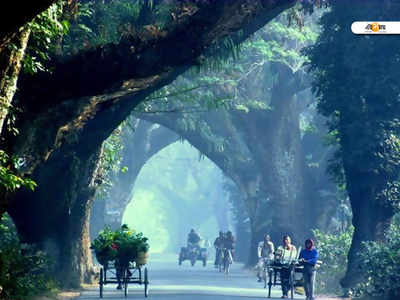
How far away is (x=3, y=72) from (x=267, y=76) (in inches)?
1260

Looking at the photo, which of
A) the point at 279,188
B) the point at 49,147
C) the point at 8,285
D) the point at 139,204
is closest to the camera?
the point at 8,285

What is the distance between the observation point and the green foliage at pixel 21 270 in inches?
699

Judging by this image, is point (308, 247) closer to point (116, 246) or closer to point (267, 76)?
point (116, 246)

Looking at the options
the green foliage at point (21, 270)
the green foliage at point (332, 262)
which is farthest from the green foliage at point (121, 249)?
the green foliage at point (332, 262)

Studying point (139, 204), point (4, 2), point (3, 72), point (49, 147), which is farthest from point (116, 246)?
point (139, 204)

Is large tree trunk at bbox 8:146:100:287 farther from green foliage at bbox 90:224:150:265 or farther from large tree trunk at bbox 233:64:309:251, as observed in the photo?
large tree trunk at bbox 233:64:309:251

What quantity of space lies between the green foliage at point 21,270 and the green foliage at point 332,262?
937 centimetres

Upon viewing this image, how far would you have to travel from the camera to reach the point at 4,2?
9398 mm

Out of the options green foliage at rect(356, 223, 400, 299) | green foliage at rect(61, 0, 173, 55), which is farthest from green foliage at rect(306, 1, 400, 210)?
green foliage at rect(61, 0, 173, 55)

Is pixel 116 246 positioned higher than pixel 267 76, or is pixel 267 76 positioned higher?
pixel 267 76

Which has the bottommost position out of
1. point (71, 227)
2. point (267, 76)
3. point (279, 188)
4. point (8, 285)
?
point (8, 285)

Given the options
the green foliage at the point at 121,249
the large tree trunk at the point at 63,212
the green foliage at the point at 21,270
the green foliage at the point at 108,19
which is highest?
the green foliage at the point at 108,19

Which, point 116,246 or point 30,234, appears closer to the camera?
point 116,246

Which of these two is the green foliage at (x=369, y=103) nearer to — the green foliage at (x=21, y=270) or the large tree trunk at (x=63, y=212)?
the large tree trunk at (x=63, y=212)
